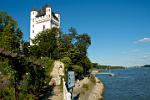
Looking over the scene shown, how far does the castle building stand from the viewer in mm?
86375

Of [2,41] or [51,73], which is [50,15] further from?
[51,73]

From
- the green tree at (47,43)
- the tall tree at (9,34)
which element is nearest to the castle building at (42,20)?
the green tree at (47,43)

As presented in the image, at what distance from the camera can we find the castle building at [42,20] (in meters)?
86.4

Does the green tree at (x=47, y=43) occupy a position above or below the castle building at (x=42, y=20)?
below

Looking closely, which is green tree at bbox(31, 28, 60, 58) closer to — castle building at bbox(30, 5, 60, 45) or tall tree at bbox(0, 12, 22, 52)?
tall tree at bbox(0, 12, 22, 52)

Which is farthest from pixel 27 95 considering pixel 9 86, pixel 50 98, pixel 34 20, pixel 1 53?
pixel 34 20

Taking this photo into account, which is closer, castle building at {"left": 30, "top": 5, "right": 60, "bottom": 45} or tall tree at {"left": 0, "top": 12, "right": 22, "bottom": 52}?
tall tree at {"left": 0, "top": 12, "right": 22, "bottom": 52}

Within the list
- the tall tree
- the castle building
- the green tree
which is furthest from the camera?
the castle building

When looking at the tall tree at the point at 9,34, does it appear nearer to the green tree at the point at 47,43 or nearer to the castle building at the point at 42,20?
the green tree at the point at 47,43

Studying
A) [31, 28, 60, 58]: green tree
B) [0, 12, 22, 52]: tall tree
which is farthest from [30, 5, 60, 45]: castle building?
[0, 12, 22, 52]: tall tree

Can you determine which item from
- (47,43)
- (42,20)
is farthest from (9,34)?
(42,20)

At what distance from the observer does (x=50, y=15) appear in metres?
86.2

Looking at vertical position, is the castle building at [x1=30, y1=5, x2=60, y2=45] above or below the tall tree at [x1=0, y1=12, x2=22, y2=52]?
above

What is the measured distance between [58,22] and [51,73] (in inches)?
1913
